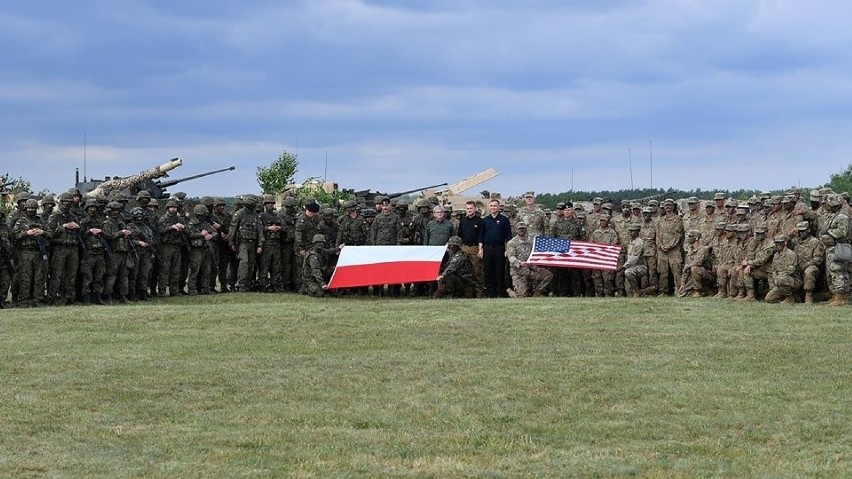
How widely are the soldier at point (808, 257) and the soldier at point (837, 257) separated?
0.42ft

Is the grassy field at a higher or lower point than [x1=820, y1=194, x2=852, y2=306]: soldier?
lower

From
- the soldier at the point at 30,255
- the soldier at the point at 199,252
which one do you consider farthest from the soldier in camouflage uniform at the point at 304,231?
the soldier at the point at 30,255

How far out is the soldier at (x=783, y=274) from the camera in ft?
60.5

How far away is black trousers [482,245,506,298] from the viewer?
68.7ft

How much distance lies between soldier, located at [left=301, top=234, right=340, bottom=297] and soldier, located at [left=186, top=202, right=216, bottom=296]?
5.47 ft

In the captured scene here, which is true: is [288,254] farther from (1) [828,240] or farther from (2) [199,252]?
(1) [828,240]

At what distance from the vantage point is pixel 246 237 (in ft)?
70.8

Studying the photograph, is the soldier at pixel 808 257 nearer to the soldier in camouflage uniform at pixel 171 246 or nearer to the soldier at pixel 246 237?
the soldier at pixel 246 237

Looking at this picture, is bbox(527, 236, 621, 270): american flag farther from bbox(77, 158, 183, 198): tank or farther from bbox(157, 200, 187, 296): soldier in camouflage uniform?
bbox(77, 158, 183, 198): tank

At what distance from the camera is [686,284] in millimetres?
20328

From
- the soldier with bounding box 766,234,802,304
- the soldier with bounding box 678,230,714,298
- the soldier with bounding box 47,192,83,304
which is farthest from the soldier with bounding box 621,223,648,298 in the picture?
the soldier with bounding box 47,192,83,304

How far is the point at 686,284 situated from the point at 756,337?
5.77m

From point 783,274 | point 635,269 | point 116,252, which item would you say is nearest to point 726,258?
point 783,274

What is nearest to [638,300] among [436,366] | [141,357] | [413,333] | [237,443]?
[413,333]
